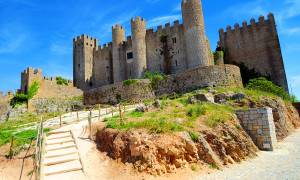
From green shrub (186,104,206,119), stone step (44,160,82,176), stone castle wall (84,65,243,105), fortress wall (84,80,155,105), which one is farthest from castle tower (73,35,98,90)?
stone step (44,160,82,176)

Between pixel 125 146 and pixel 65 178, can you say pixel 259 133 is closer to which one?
pixel 125 146

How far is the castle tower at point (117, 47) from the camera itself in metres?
43.8

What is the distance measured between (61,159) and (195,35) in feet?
91.7

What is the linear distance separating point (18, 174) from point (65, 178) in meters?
2.74

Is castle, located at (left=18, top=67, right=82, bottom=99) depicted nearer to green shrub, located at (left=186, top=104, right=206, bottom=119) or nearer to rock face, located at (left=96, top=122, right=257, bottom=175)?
rock face, located at (left=96, top=122, right=257, bottom=175)

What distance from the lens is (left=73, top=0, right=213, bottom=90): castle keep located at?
36.0 meters

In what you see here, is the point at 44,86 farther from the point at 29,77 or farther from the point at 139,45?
the point at 139,45

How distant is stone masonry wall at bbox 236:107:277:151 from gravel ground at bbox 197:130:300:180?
879 mm

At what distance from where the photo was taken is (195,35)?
117 ft

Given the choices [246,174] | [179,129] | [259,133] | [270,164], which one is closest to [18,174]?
[179,129]

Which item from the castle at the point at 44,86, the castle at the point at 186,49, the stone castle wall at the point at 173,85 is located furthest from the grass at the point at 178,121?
the castle at the point at 44,86

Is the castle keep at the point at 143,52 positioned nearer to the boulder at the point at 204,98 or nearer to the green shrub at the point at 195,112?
the boulder at the point at 204,98

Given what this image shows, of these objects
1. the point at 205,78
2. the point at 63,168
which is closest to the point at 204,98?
the point at 205,78

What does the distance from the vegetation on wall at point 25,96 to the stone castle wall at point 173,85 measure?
7.38 metres
